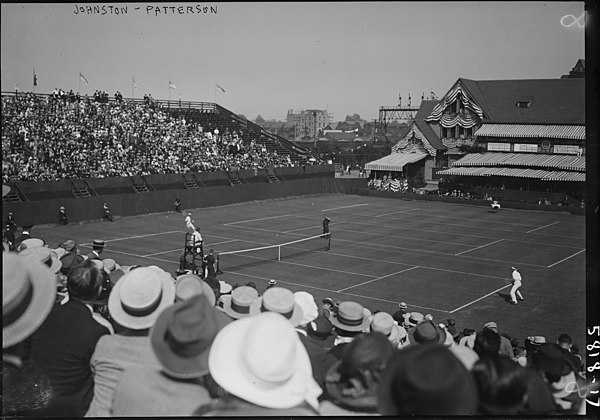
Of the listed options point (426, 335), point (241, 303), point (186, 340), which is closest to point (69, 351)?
point (186, 340)

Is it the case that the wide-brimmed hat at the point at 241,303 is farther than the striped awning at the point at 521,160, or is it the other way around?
the striped awning at the point at 521,160

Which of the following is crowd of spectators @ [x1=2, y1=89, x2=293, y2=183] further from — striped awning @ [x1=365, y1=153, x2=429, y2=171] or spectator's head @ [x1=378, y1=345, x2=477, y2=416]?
spectator's head @ [x1=378, y1=345, x2=477, y2=416]

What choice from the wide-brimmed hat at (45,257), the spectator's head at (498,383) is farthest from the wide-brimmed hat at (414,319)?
the spectator's head at (498,383)

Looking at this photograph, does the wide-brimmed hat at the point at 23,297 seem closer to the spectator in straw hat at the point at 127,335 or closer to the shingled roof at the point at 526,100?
the spectator in straw hat at the point at 127,335

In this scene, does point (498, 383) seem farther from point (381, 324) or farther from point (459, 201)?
point (459, 201)

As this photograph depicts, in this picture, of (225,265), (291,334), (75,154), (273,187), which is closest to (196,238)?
(225,265)

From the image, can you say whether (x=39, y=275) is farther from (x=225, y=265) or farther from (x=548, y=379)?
(x=225, y=265)
